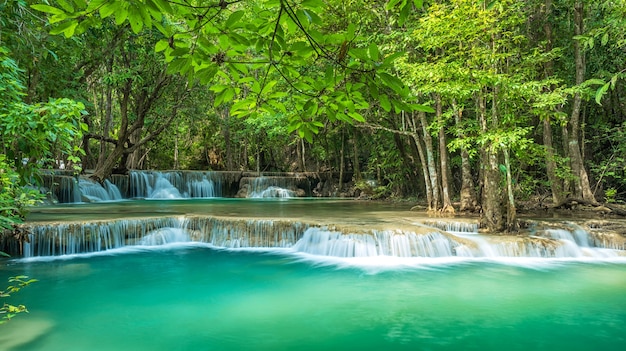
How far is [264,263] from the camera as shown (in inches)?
334

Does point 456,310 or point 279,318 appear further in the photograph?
point 456,310

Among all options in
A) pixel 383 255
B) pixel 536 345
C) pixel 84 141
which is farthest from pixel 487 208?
pixel 84 141

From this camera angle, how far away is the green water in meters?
4.70

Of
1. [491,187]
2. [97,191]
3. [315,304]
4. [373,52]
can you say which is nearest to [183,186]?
[97,191]

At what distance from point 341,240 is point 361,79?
25.6 ft

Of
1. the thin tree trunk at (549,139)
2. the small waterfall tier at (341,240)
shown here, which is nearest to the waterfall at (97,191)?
the small waterfall tier at (341,240)

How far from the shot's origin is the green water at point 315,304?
470 cm

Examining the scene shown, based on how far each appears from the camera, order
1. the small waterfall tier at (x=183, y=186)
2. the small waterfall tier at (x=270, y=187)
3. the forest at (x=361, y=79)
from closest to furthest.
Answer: the forest at (x=361, y=79)
the small waterfall tier at (x=183, y=186)
the small waterfall tier at (x=270, y=187)

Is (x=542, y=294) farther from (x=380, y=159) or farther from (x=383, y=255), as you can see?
(x=380, y=159)

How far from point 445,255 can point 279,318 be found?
481 cm

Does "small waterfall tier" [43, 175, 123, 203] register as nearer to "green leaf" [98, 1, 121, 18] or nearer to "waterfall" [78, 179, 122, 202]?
"waterfall" [78, 179, 122, 202]

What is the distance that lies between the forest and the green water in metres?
1.69

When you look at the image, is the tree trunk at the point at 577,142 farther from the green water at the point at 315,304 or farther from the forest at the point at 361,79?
the green water at the point at 315,304

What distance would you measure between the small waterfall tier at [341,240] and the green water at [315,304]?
0.42 metres
